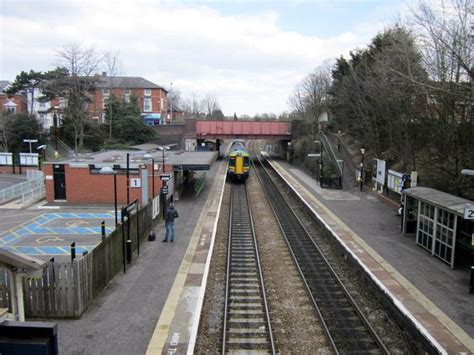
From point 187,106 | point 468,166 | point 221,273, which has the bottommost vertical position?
point 221,273

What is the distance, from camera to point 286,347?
894 centimetres

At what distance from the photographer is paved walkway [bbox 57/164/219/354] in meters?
8.33

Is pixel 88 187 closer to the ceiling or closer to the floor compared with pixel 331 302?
closer to the ceiling

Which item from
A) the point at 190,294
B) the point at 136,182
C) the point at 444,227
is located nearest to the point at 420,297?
the point at 444,227

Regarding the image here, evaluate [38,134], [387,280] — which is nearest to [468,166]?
[387,280]

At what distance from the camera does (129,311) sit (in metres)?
9.84

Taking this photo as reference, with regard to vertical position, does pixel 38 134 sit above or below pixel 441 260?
above

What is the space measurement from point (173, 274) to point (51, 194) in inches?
645

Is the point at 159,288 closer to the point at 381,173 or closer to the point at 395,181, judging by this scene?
the point at 395,181

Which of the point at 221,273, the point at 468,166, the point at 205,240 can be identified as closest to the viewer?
the point at 221,273

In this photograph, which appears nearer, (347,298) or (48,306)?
(48,306)

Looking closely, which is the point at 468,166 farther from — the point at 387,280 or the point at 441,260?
the point at 387,280

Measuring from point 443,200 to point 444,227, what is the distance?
88 centimetres

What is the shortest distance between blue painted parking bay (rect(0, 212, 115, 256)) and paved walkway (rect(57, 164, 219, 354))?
132 inches
